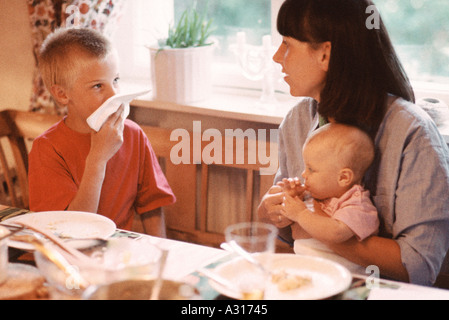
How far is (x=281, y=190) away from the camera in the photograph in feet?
5.07

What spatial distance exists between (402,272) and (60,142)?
43.0 inches

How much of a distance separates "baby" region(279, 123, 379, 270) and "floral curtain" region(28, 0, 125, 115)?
49.8 inches

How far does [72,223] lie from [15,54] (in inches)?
63.5

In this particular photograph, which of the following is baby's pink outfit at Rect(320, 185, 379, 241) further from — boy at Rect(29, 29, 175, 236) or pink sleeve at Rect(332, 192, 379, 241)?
boy at Rect(29, 29, 175, 236)

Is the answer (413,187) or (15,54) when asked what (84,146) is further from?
(15,54)

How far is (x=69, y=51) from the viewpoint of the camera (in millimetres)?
1771

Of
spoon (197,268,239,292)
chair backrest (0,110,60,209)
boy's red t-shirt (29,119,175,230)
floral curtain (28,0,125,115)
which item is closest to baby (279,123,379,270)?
spoon (197,268,239,292)

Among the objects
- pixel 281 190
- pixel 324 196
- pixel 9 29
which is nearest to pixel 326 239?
pixel 324 196

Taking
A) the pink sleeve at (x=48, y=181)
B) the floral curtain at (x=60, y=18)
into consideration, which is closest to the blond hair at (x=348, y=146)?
the pink sleeve at (x=48, y=181)

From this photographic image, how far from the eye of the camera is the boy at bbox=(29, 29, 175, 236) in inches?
67.0

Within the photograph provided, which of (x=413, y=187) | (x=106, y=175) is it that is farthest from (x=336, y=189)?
(x=106, y=175)

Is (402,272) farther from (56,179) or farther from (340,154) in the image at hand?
(56,179)

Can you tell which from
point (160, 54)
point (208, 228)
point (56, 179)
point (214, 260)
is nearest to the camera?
point (214, 260)

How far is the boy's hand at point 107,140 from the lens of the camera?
1.72 metres
